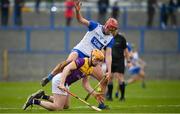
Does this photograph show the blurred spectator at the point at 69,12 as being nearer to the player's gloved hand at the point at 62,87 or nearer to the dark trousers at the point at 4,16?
the dark trousers at the point at 4,16

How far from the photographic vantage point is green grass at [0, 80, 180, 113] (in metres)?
22.2

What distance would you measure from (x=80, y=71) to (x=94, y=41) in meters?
1.69

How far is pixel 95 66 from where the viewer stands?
21641 mm

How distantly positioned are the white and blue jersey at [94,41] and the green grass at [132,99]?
1.57 m

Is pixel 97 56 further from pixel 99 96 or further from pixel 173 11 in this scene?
pixel 173 11

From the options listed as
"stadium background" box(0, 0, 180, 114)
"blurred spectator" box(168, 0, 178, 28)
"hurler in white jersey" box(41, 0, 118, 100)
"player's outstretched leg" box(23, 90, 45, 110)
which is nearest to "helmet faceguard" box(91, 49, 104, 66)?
"hurler in white jersey" box(41, 0, 118, 100)

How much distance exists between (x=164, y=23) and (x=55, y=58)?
5.93m

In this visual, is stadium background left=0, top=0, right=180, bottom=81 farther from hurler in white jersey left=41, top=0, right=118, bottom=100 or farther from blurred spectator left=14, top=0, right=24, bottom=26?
hurler in white jersey left=41, top=0, right=118, bottom=100

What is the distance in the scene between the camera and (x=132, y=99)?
28.4m

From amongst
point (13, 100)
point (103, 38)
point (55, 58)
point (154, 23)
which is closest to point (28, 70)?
point (55, 58)

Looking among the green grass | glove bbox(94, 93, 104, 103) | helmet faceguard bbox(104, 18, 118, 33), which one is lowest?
the green grass

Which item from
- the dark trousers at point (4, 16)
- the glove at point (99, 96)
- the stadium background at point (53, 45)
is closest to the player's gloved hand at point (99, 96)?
the glove at point (99, 96)

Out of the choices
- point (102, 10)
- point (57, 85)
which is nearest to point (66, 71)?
point (57, 85)

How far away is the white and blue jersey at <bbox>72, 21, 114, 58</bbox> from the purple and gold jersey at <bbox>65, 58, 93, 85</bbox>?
128 centimetres
